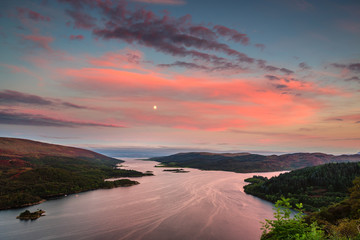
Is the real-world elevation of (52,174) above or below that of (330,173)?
below

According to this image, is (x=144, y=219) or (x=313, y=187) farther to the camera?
(x=313, y=187)

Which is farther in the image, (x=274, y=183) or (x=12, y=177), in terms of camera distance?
(x=12, y=177)

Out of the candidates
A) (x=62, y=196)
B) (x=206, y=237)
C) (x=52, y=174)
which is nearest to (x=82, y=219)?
(x=206, y=237)

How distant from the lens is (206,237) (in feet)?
191

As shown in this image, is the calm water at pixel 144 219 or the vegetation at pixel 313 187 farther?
the vegetation at pixel 313 187

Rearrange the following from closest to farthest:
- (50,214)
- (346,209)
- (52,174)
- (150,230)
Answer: (346,209)
(150,230)
(50,214)
(52,174)

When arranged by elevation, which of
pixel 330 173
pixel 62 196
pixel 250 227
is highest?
pixel 330 173

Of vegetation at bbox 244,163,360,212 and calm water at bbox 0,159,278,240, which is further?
vegetation at bbox 244,163,360,212

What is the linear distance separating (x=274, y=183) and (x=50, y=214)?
12607 cm

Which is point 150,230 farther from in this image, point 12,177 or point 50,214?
point 12,177

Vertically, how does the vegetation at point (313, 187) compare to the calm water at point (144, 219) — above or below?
above

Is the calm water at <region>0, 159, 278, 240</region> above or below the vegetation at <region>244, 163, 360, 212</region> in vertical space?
below

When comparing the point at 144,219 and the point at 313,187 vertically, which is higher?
the point at 313,187

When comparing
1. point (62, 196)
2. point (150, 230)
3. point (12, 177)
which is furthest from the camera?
point (12, 177)
